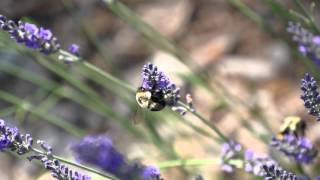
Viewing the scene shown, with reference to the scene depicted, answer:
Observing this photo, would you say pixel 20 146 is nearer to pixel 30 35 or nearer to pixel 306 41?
pixel 30 35

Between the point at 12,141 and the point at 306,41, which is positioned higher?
the point at 306,41

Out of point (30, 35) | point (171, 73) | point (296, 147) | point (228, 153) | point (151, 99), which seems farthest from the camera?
point (171, 73)

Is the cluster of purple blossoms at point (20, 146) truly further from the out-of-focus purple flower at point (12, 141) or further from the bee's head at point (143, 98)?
the bee's head at point (143, 98)

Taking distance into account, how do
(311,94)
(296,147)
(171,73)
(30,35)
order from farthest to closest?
1. (171,73)
2. (296,147)
3. (30,35)
4. (311,94)

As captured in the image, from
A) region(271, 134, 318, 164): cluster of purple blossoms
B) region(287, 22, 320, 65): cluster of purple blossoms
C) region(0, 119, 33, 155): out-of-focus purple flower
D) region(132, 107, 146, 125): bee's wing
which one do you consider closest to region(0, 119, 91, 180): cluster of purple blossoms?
region(0, 119, 33, 155): out-of-focus purple flower

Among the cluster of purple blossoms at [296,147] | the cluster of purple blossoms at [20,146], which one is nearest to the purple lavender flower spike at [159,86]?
the cluster of purple blossoms at [20,146]

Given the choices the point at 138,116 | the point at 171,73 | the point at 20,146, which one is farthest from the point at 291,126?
the point at 171,73
